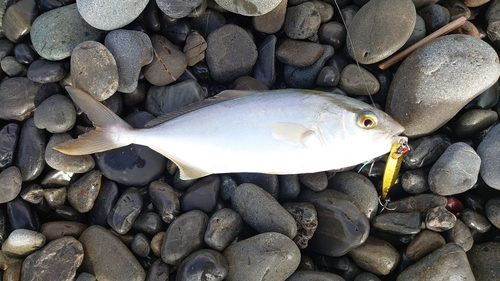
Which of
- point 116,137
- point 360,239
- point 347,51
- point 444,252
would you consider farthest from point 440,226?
point 116,137

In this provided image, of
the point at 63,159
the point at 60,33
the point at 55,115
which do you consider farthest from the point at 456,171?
the point at 60,33

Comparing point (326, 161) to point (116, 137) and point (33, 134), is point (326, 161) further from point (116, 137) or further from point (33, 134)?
point (33, 134)

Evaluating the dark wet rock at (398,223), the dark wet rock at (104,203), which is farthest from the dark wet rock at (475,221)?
the dark wet rock at (104,203)

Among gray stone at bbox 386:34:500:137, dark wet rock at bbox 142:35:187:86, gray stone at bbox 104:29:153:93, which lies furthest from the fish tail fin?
gray stone at bbox 386:34:500:137

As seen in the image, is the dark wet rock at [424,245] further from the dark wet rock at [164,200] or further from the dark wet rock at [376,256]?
the dark wet rock at [164,200]

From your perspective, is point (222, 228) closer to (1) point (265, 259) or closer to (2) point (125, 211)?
(1) point (265, 259)

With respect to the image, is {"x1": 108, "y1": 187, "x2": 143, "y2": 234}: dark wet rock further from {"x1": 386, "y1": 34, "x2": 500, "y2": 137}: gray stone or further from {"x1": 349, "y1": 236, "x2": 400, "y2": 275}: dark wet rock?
{"x1": 386, "y1": 34, "x2": 500, "y2": 137}: gray stone
